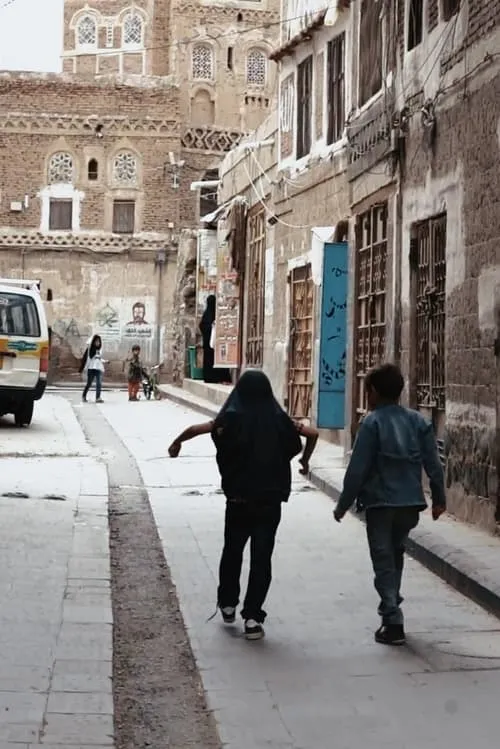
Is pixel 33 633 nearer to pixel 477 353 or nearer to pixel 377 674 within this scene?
pixel 377 674

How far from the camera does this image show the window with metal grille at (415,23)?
11367 mm

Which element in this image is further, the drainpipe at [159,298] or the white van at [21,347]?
the drainpipe at [159,298]

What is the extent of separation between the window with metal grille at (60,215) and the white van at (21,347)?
915 inches

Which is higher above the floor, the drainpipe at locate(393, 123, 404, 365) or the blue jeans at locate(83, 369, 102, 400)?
the drainpipe at locate(393, 123, 404, 365)

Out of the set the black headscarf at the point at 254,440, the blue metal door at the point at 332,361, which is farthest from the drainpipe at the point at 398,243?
the black headscarf at the point at 254,440

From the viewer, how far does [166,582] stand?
776cm

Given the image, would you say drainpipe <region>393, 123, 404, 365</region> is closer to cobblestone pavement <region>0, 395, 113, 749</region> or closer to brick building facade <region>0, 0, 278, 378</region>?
cobblestone pavement <region>0, 395, 113, 749</region>

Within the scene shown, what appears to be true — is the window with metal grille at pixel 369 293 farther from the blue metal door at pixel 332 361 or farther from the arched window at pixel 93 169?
the arched window at pixel 93 169

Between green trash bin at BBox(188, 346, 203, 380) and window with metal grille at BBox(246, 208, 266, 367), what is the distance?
6.98 metres

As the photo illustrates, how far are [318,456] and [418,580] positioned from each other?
646 centimetres

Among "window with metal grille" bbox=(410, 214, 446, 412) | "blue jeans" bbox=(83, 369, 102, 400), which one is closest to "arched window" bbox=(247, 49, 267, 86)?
"blue jeans" bbox=(83, 369, 102, 400)

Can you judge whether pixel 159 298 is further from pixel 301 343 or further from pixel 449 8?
pixel 449 8

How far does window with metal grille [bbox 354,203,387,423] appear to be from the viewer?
12.7 meters

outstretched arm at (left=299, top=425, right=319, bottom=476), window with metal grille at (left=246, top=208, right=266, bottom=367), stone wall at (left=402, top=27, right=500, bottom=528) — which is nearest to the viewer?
outstretched arm at (left=299, top=425, right=319, bottom=476)
